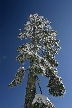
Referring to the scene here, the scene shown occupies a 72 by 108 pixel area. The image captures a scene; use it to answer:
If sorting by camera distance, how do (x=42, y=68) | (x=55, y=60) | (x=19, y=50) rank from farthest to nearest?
(x=55, y=60) → (x=19, y=50) → (x=42, y=68)

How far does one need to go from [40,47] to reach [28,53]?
150 inches

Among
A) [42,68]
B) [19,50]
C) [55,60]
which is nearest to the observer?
[42,68]

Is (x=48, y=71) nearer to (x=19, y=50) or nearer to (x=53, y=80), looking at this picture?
(x=53, y=80)

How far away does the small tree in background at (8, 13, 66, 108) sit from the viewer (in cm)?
1759

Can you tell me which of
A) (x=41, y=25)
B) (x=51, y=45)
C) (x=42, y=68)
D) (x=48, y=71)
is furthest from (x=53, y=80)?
(x=41, y=25)

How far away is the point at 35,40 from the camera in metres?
21.3

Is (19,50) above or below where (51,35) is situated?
below

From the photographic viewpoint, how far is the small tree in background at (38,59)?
693 inches

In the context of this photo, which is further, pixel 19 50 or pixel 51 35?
pixel 51 35

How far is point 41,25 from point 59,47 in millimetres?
3167

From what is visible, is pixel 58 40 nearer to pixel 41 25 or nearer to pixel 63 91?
pixel 41 25

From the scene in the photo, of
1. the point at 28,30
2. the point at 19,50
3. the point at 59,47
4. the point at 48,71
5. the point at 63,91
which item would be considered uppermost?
the point at 28,30

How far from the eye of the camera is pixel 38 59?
59.2 feet

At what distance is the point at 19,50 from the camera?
20.5 m
